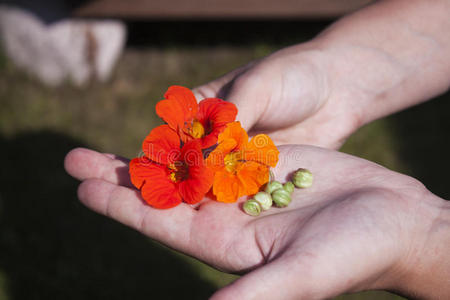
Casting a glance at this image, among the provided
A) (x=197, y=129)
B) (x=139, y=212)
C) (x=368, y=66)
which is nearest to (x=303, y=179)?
(x=197, y=129)

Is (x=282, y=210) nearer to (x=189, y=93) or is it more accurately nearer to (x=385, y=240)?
(x=385, y=240)

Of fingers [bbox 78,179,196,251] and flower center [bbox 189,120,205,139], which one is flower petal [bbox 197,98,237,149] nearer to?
flower center [bbox 189,120,205,139]

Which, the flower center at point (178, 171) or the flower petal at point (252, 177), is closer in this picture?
the flower petal at point (252, 177)

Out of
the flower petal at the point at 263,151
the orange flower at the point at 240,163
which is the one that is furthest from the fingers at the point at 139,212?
the flower petal at the point at 263,151

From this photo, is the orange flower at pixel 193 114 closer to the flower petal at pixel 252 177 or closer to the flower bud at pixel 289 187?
the flower petal at pixel 252 177

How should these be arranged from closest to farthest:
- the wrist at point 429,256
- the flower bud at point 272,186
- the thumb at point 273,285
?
1. the thumb at point 273,285
2. the wrist at point 429,256
3. the flower bud at point 272,186

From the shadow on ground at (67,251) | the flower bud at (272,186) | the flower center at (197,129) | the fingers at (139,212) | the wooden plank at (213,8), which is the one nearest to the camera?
the fingers at (139,212)

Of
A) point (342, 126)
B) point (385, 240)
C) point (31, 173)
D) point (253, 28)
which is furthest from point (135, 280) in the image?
point (253, 28)
